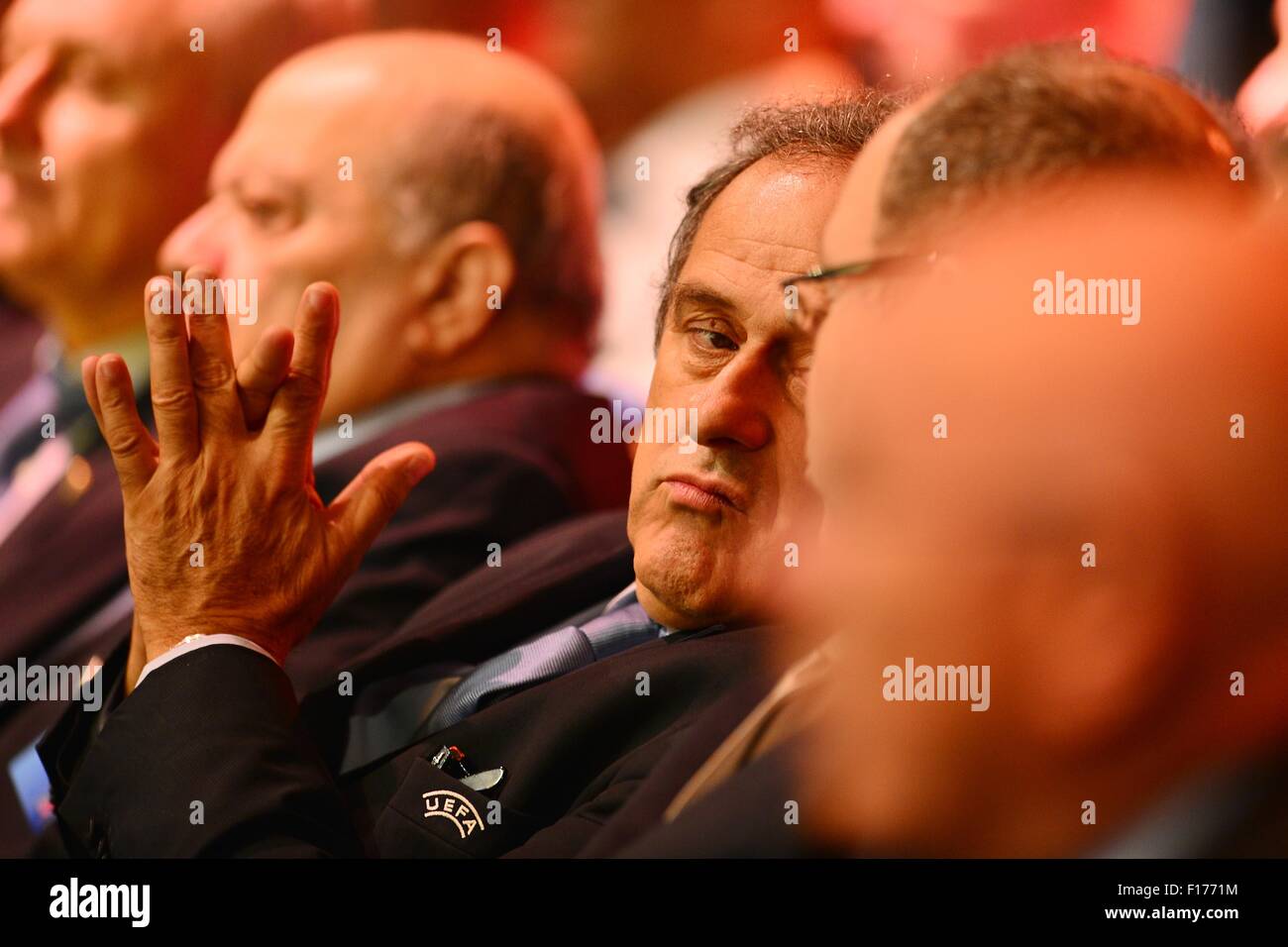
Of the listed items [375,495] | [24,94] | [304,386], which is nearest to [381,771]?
[375,495]

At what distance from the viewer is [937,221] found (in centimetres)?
88

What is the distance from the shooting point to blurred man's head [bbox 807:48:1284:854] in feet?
2.68

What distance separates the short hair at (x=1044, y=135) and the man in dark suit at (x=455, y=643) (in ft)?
1.24

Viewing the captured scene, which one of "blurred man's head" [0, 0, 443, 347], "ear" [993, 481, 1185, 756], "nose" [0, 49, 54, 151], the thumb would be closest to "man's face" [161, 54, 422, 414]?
"blurred man's head" [0, 0, 443, 347]

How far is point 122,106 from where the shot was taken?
236cm

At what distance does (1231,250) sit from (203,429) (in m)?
0.88

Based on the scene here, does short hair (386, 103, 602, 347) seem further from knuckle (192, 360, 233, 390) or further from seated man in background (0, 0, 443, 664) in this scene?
knuckle (192, 360, 233, 390)

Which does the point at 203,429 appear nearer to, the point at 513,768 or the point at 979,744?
the point at 513,768

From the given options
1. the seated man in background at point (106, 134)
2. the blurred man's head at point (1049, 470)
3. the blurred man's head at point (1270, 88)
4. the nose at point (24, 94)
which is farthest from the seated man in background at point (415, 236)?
the blurred man's head at point (1049, 470)

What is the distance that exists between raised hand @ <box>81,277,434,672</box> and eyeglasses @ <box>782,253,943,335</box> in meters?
0.47

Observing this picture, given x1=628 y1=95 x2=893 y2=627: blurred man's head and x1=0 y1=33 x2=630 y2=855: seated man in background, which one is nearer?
x1=628 y1=95 x2=893 y2=627: blurred man's head

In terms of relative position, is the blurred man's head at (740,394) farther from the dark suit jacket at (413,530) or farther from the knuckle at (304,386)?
the dark suit jacket at (413,530)
